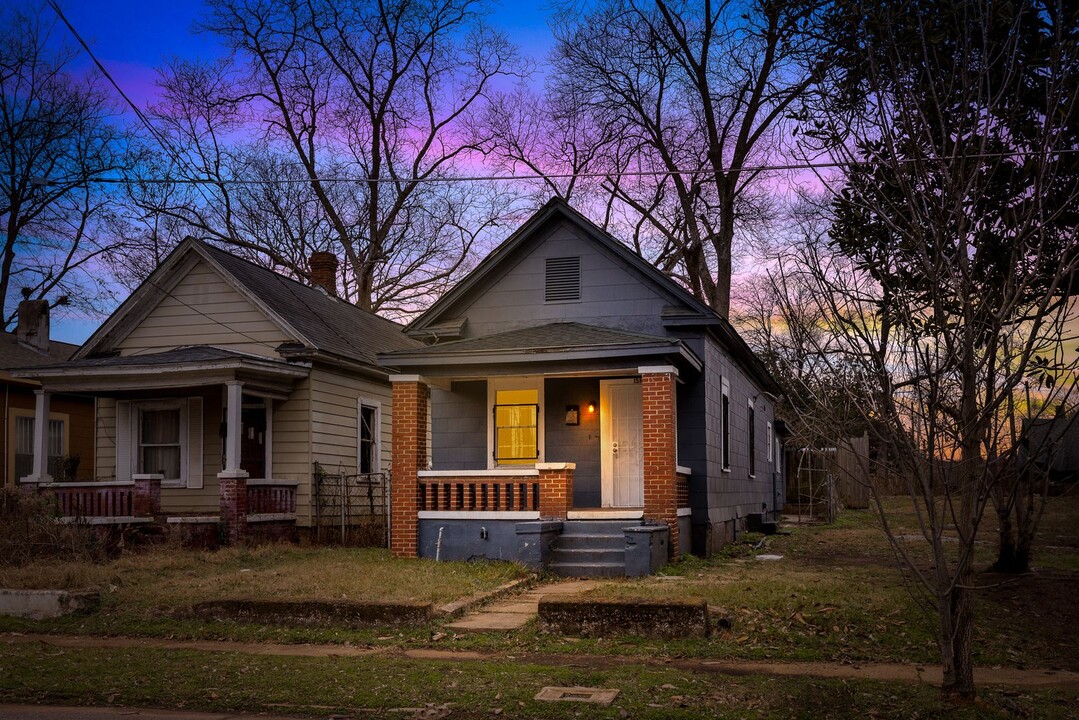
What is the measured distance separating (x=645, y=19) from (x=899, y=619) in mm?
25195

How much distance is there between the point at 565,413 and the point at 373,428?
23.2 feet

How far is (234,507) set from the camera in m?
17.7

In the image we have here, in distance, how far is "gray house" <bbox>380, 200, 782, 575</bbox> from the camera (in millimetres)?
15336

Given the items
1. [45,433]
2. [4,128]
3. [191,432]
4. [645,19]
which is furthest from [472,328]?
[4,128]

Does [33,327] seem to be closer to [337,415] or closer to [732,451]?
[337,415]

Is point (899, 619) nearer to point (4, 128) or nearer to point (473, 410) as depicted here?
point (473, 410)

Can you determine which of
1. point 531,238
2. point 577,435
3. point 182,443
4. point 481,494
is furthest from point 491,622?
point 182,443

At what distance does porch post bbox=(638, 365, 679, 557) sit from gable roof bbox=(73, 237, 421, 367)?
626 cm

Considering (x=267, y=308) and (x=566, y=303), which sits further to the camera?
(x=267, y=308)

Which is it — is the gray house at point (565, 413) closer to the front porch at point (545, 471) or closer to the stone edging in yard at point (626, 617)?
the front porch at point (545, 471)

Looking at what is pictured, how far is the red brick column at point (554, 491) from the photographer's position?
15367mm

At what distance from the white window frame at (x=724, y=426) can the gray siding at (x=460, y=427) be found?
4973 millimetres

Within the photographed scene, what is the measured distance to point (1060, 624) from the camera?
34.8 feet

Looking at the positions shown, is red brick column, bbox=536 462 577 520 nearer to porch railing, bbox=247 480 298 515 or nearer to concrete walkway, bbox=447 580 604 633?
concrete walkway, bbox=447 580 604 633
